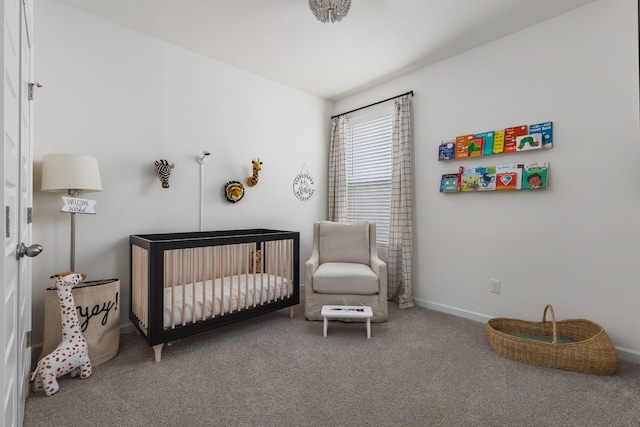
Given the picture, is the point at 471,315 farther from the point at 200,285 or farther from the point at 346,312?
the point at 200,285

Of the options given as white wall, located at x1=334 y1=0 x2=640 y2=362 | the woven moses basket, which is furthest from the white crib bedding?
the woven moses basket

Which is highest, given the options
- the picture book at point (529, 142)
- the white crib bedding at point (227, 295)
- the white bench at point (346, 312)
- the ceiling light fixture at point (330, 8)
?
the ceiling light fixture at point (330, 8)

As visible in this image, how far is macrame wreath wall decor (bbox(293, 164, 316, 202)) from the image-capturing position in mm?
3555

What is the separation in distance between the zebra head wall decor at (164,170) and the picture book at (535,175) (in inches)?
112

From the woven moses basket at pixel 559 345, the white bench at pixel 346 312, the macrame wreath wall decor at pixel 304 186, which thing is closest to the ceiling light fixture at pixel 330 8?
the macrame wreath wall decor at pixel 304 186

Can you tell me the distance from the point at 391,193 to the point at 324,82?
1.44 meters

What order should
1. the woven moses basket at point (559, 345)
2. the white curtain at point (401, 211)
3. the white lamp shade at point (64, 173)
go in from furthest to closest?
the white curtain at point (401, 211) → the white lamp shade at point (64, 173) → the woven moses basket at point (559, 345)

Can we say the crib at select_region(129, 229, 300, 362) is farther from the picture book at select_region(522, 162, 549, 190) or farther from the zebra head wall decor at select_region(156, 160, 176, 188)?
the picture book at select_region(522, 162, 549, 190)

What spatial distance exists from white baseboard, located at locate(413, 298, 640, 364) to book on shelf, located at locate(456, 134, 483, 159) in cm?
139

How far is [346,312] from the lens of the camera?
2.31 m

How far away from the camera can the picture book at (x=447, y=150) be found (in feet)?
9.07

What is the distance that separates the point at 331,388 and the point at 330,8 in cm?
226

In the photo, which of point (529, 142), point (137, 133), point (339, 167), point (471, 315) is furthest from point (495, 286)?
point (137, 133)

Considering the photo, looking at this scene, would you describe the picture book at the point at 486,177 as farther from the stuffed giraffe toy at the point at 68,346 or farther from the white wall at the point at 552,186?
the stuffed giraffe toy at the point at 68,346
